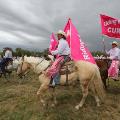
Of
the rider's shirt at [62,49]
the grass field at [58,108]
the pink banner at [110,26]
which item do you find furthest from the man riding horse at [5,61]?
the rider's shirt at [62,49]

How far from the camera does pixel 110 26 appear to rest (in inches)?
540

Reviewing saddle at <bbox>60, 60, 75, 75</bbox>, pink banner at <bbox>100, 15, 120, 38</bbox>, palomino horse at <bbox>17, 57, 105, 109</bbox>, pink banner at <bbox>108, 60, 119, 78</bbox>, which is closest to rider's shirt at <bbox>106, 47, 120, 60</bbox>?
pink banner at <bbox>108, 60, 119, 78</bbox>

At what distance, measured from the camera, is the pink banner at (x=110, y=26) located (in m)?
13.6

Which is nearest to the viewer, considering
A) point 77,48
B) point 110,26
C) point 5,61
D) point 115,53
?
point 77,48

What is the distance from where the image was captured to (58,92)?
1283 cm

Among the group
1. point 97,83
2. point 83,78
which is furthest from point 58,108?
point 97,83

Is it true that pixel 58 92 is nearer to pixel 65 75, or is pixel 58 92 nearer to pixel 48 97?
pixel 48 97

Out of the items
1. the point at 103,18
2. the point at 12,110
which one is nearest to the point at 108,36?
the point at 103,18

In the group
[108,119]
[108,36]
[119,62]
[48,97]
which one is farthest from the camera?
[108,36]

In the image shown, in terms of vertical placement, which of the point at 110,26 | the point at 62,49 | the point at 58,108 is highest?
the point at 110,26

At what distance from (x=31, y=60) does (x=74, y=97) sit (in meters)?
2.29

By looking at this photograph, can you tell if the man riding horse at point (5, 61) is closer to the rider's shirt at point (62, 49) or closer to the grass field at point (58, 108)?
the grass field at point (58, 108)

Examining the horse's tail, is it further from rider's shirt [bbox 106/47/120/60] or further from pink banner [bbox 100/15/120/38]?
pink banner [bbox 100/15/120/38]

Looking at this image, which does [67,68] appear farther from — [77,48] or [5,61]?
[5,61]
